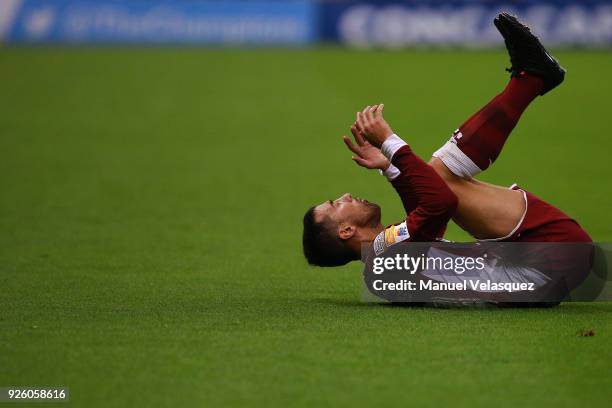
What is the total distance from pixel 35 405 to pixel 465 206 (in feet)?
9.26

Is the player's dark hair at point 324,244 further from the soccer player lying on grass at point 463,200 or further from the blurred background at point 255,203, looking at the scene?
the blurred background at point 255,203

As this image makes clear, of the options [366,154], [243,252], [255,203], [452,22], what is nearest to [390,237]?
[366,154]

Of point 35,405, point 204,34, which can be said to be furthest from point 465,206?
point 204,34

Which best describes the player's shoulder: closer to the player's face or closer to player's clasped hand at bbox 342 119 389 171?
the player's face

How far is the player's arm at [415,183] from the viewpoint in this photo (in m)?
6.05

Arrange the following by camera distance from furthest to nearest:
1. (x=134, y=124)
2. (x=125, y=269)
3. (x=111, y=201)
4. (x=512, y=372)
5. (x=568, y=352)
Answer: (x=134, y=124), (x=111, y=201), (x=125, y=269), (x=568, y=352), (x=512, y=372)

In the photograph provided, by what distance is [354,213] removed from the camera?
21.6ft

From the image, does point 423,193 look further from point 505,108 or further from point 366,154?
point 505,108

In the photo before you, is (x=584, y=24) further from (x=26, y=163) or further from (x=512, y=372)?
(x=512, y=372)

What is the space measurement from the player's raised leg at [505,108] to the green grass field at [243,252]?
3.01 ft

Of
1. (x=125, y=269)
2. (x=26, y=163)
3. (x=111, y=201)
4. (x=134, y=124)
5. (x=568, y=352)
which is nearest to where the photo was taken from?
(x=568, y=352)

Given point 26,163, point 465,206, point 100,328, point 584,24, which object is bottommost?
point 100,328

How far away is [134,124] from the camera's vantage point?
1805 centimetres

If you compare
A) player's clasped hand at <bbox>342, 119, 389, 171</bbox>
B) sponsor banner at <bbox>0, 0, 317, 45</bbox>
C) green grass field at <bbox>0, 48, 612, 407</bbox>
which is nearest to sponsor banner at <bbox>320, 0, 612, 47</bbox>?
sponsor banner at <bbox>0, 0, 317, 45</bbox>
